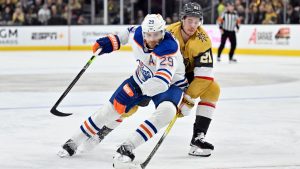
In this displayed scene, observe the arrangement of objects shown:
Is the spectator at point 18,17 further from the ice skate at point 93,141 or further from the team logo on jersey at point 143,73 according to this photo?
the team logo on jersey at point 143,73

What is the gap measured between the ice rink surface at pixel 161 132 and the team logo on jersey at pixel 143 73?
1.86 feet

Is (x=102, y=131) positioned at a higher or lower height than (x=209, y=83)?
lower

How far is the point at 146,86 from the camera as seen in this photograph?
467cm

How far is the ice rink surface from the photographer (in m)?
5.08

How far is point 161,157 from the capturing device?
5.22 meters

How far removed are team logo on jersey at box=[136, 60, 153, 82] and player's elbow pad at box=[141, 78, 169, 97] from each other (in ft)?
1.02

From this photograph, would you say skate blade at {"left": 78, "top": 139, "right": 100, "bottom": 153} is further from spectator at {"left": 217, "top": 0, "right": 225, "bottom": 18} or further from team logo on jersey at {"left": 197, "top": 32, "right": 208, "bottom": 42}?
spectator at {"left": 217, "top": 0, "right": 225, "bottom": 18}

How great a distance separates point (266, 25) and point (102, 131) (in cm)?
1375

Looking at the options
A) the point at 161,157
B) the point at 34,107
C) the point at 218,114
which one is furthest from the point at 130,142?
the point at 34,107

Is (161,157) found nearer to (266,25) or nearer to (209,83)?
(209,83)

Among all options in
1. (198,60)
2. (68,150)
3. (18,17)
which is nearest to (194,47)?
(198,60)

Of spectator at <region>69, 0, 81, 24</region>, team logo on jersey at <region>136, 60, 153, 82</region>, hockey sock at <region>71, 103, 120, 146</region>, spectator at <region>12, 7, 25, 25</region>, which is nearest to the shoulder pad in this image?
team logo on jersey at <region>136, 60, 153, 82</region>

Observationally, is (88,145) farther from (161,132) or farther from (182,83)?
(161,132)

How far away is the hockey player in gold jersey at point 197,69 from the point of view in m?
5.16
